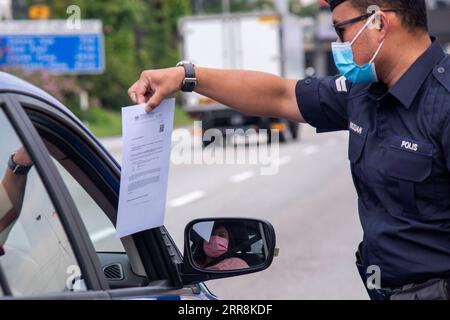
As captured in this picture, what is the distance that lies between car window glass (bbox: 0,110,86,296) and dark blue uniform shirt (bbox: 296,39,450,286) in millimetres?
895

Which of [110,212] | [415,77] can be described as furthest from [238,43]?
[415,77]

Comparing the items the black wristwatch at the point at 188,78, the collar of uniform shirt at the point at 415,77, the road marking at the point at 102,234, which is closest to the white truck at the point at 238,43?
the road marking at the point at 102,234

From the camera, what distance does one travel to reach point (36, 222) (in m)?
2.71

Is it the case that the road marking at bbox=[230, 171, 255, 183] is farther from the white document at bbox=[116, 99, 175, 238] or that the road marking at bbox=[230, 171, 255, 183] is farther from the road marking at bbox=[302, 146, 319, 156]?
the white document at bbox=[116, 99, 175, 238]

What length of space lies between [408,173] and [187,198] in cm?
1237

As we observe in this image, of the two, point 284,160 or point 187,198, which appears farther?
point 284,160

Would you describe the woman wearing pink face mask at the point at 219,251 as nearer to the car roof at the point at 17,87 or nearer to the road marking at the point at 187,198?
the car roof at the point at 17,87

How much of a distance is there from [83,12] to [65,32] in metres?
10.6

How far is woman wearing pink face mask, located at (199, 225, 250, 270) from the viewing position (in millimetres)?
3150

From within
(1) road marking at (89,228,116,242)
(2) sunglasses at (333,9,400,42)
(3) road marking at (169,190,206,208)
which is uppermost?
(2) sunglasses at (333,9,400,42)

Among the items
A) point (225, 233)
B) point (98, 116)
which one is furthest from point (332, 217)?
point (98, 116)

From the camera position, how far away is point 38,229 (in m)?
2.72

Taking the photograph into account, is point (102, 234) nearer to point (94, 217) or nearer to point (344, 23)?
point (94, 217)

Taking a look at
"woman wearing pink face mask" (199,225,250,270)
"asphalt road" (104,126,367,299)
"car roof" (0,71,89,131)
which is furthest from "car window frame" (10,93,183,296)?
"asphalt road" (104,126,367,299)
